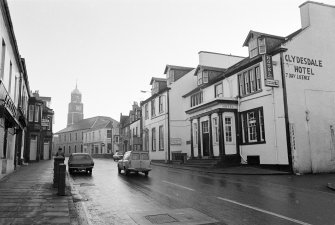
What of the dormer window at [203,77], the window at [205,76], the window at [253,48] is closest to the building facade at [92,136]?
the dormer window at [203,77]

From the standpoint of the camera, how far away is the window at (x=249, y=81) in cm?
2250

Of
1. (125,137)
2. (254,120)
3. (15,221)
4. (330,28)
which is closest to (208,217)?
(15,221)

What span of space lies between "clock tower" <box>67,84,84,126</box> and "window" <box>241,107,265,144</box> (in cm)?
11274

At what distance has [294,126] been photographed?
20.0m

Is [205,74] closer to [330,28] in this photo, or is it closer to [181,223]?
[330,28]

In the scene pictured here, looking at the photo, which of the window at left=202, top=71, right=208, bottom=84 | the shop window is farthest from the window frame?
the shop window

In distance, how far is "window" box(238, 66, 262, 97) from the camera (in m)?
22.5

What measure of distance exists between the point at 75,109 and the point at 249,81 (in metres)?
118

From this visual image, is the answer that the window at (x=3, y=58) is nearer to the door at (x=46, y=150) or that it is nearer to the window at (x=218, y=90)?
the window at (x=218, y=90)

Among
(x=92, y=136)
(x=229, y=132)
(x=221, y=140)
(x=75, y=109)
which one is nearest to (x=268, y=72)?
(x=229, y=132)

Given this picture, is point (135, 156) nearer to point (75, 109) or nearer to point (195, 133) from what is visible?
point (195, 133)

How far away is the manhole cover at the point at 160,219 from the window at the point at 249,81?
17049mm

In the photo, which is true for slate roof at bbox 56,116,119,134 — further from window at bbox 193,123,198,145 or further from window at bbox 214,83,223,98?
window at bbox 214,83,223,98

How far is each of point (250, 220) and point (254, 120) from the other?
55.5 ft
